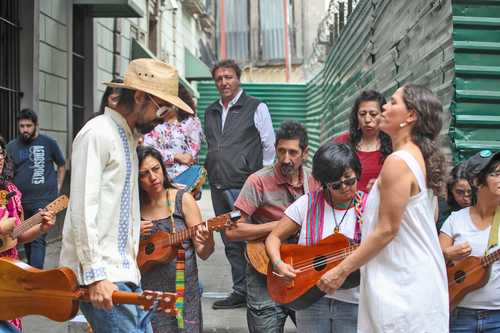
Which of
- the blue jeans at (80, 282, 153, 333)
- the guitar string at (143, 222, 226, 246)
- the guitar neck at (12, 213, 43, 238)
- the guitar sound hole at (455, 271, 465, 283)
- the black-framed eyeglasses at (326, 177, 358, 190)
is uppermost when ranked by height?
the black-framed eyeglasses at (326, 177, 358, 190)

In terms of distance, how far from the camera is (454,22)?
226 inches

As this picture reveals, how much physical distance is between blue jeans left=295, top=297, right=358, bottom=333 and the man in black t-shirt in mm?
4732

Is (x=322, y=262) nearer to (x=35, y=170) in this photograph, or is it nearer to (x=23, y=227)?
(x=23, y=227)

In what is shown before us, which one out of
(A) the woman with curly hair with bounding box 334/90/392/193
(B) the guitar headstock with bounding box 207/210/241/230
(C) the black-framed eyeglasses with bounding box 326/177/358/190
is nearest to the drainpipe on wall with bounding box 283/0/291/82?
(A) the woman with curly hair with bounding box 334/90/392/193

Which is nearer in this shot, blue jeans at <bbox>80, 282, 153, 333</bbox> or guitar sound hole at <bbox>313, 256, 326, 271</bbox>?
blue jeans at <bbox>80, 282, 153, 333</bbox>

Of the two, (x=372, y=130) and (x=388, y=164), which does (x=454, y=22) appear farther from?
(x=388, y=164)

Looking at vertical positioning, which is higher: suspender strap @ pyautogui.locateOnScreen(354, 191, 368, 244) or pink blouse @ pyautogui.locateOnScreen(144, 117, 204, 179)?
pink blouse @ pyautogui.locateOnScreen(144, 117, 204, 179)

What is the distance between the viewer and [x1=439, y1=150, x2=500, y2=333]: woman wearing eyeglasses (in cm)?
397

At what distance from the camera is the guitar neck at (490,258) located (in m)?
3.89

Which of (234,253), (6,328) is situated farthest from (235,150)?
(6,328)

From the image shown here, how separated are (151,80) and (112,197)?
1.94 feet

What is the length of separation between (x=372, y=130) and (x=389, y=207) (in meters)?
2.25

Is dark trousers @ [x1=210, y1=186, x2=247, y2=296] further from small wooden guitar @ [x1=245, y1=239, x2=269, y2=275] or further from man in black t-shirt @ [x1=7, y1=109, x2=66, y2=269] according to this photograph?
man in black t-shirt @ [x1=7, y1=109, x2=66, y2=269]

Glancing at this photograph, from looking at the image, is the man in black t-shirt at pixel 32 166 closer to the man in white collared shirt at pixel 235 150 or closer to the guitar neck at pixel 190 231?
the man in white collared shirt at pixel 235 150
